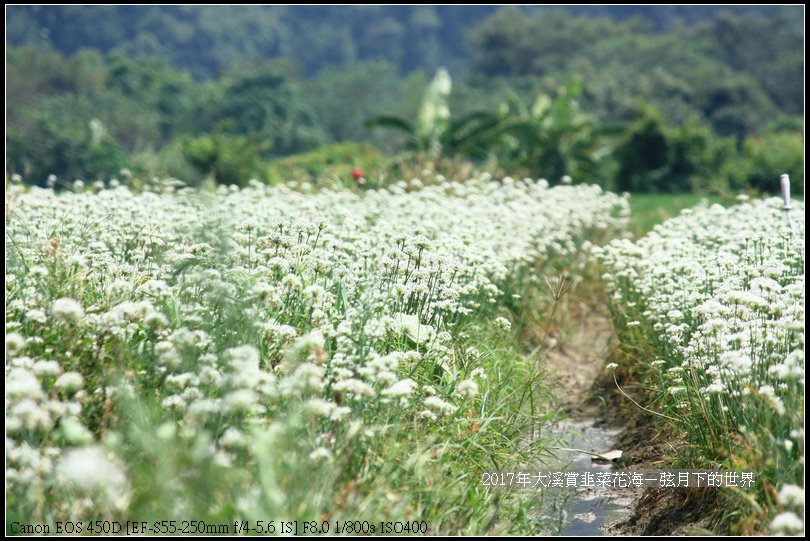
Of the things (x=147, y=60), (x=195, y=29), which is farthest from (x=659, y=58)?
(x=195, y=29)

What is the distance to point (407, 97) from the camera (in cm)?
6531

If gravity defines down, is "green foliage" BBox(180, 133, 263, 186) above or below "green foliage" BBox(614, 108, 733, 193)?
below

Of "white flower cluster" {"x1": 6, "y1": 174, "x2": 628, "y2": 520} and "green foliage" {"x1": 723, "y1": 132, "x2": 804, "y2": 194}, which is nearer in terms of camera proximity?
"white flower cluster" {"x1": 6, "y1": 174, "x2": 628, "y2": 520}

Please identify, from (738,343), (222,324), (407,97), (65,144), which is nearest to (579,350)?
(738,343)

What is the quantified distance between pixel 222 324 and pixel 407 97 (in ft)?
205

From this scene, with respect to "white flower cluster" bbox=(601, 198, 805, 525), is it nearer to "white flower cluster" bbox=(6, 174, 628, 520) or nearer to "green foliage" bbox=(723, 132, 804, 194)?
"white flower cluster" bbox=(6, 174, 628, 520)

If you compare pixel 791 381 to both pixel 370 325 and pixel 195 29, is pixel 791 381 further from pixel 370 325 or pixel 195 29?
pixel 195 29

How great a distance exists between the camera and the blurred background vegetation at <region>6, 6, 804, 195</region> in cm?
1947

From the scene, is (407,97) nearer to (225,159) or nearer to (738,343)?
(225,159)

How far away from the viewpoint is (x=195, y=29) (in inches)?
3492

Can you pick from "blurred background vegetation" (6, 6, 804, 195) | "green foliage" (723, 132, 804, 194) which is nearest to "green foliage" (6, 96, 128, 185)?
"blurred background vegetation" (6, 6, 804, 195)

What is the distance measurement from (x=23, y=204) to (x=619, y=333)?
15.5ft

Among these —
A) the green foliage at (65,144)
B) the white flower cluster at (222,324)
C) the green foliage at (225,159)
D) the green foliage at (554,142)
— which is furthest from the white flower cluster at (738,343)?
the green foliage at (65,144)

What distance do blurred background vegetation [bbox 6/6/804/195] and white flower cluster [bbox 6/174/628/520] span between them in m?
4.65
